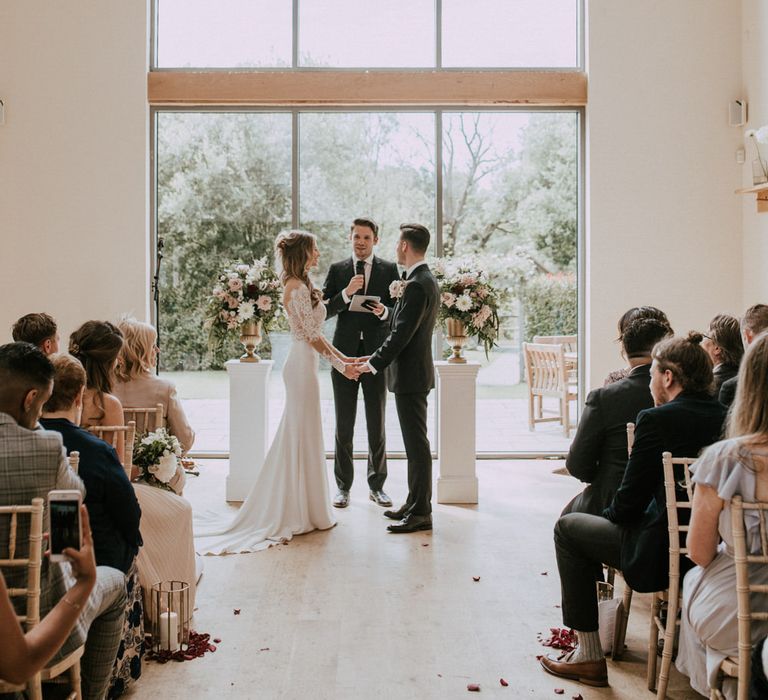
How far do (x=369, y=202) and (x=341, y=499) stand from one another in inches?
113

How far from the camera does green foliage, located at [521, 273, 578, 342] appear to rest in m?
7.71

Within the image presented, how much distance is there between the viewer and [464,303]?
5.94m

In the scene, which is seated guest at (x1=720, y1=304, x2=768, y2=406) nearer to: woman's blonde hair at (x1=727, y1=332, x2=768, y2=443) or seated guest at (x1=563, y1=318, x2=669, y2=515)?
seated guest at (x1=563, y1=318, x2=669, y2=515)

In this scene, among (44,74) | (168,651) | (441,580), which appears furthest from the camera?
(44,74)

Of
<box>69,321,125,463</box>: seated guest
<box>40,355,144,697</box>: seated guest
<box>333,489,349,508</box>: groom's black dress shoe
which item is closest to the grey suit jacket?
<box>40,355,144,697</box>: seated guest

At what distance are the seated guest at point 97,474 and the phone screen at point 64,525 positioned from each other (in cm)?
110

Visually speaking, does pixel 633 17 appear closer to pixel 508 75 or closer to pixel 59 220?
pixel 508 75

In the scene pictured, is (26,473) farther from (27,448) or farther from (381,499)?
(381,499)

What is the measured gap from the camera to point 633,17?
290 inches

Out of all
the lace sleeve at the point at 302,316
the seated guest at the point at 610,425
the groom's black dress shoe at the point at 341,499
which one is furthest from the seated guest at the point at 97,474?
the groom's black dress shoe at the point at 341,499

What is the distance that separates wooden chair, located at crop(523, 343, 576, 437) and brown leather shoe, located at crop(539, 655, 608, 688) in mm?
4401

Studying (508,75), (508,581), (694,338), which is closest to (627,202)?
(508,75)

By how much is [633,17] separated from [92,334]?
5802mm

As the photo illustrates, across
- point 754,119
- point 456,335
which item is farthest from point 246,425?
point 754,119
